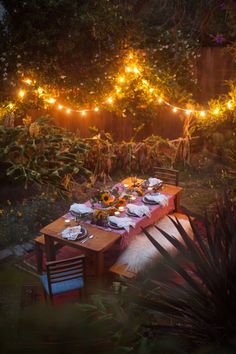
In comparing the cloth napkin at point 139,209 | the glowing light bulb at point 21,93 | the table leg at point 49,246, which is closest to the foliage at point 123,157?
the glowing light bulb at point 21,93

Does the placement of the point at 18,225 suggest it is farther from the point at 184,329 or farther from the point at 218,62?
the point at 218,62

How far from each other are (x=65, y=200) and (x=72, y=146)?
1.10 meters

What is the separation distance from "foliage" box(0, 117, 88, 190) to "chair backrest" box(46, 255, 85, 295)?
259cm

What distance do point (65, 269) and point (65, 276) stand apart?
0.09m

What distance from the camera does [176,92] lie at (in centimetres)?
862

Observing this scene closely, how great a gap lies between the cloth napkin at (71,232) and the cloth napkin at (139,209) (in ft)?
2.59

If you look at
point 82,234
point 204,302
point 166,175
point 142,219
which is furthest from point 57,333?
point 166,175

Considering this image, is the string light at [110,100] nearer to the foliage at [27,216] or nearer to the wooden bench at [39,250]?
the foliage at [27,216]

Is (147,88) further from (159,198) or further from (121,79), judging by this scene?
(159,198)

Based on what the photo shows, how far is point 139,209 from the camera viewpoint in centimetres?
525

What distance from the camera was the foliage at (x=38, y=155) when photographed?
21.6ft

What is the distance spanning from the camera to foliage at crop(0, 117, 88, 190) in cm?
658

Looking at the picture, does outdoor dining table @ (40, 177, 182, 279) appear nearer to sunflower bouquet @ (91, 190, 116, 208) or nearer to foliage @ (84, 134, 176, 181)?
sunflower bouquet @ (91, 190, 116, 208)

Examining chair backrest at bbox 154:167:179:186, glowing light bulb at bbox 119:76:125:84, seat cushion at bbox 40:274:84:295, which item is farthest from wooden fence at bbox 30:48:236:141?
seat cushion at bbox 40:274:84:295
